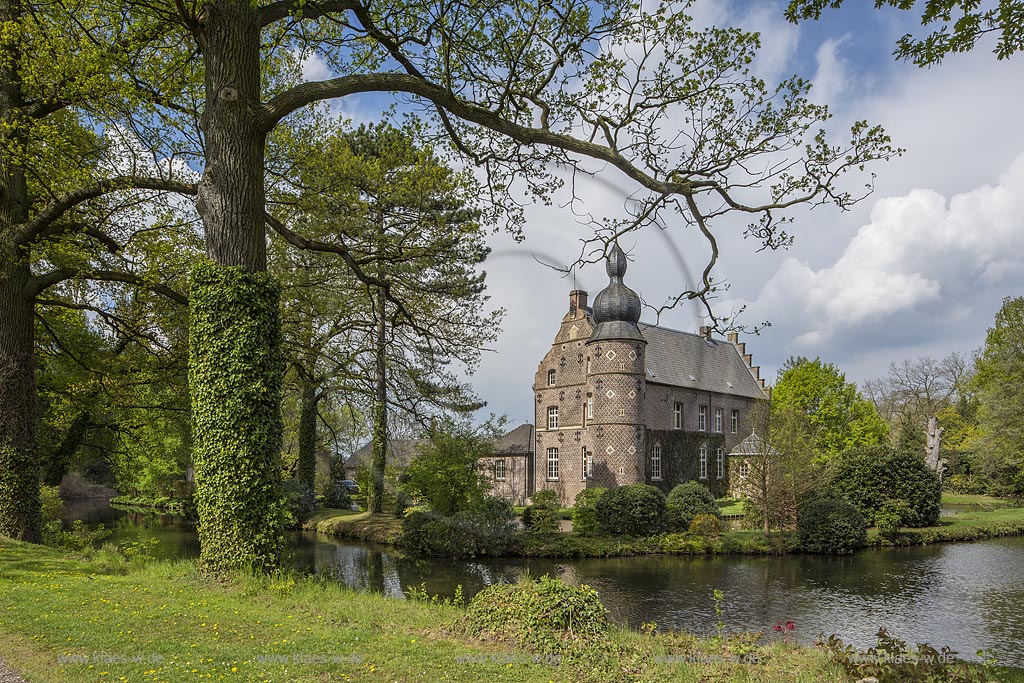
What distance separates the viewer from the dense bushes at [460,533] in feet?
68.6

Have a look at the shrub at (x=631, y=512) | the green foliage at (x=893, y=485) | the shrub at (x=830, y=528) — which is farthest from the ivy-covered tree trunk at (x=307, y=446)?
the green foliage at (x=893, y=485)

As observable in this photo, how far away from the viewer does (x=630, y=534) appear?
2336 cm

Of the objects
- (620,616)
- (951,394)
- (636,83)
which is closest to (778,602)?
(620,616)

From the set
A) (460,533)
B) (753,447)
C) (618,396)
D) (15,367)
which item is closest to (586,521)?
(460,533)

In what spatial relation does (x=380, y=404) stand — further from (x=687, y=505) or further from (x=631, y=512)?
(x=687, y=505)

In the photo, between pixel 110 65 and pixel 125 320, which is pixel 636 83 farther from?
pixel 125 320

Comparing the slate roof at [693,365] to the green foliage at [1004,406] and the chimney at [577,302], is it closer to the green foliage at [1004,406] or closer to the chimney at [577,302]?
the chimney at [577,302]

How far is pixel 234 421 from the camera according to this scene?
353 inches

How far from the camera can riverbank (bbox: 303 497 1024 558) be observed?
71.1 feet

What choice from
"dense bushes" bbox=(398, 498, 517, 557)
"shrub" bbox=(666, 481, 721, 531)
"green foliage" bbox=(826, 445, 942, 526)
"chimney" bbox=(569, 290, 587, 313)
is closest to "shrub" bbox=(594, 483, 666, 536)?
"shrub" bbox=(666, 481, 721, 531)

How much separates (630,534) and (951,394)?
39.3 m

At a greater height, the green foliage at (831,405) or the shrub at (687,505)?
the green foliage at (831,405)

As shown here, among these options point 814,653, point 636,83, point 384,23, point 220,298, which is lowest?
point 814,653

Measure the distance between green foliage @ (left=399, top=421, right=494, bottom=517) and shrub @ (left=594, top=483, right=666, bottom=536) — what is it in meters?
4.58
